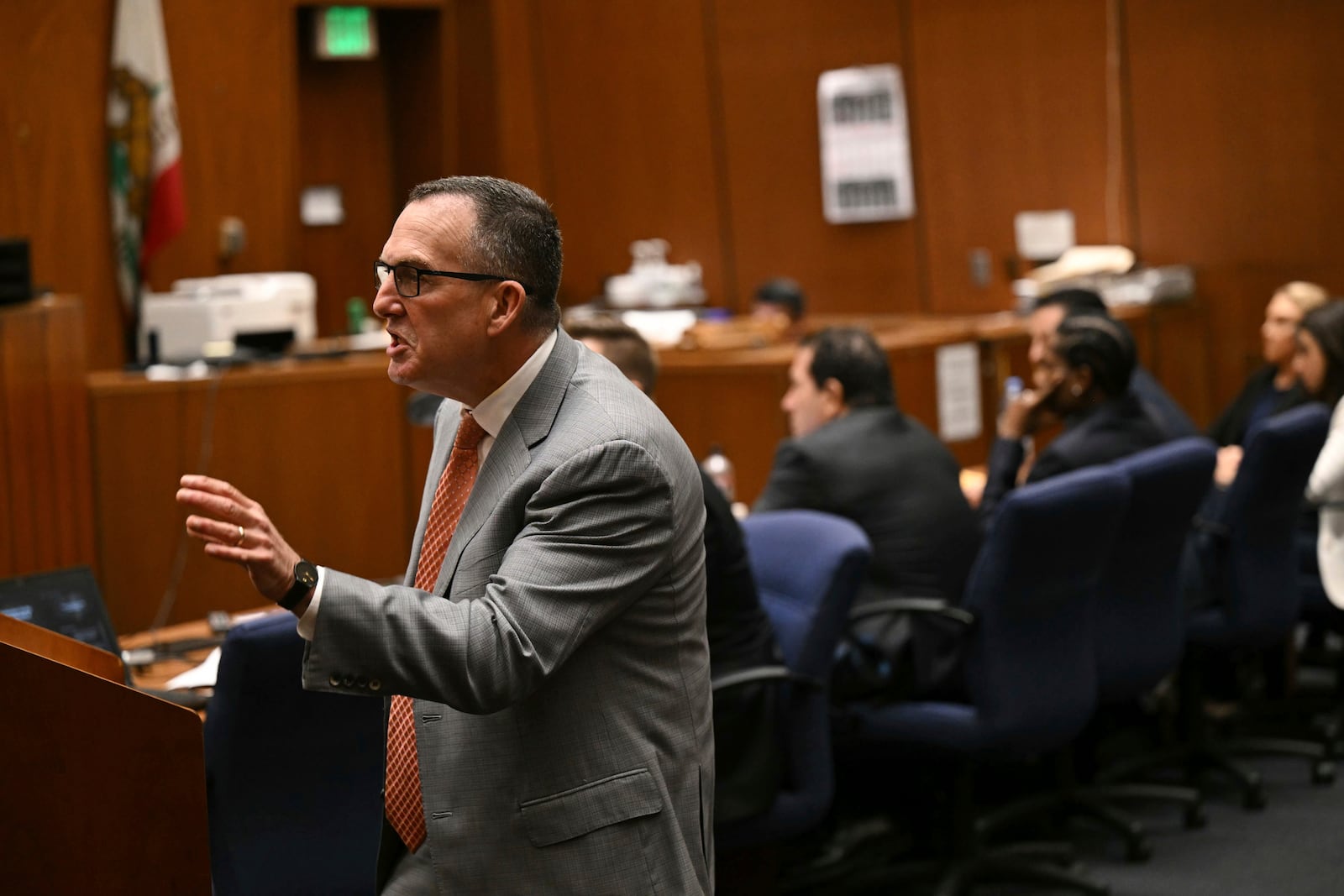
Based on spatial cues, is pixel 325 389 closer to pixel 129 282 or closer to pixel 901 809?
pixel 129 282

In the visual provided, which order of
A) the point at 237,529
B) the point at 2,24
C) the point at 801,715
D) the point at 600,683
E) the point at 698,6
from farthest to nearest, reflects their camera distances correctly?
the point at 698,6
the point at 2,24
the point at 801,715
the point at 600,683
the point at 237,529

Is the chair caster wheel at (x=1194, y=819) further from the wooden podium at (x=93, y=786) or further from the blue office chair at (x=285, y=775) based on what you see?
the wooden podium at (x=93, y=786)

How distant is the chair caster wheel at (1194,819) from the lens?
405 cm

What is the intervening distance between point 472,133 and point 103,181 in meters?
2.57

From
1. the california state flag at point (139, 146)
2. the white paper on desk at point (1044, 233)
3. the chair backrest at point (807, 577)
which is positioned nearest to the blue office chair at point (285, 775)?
the chair backrest at point (807, 577)

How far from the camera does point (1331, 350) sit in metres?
4.88

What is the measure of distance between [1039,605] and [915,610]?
27 cm

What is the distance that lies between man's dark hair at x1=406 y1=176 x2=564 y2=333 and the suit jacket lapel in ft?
0.22

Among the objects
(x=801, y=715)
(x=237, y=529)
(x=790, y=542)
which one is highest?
(x=237, y=529)

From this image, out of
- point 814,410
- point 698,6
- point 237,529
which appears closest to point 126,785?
point 237,529

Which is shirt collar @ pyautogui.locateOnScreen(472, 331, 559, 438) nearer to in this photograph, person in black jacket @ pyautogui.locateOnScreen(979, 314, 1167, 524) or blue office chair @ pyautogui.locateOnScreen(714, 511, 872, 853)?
blue office chair @ pyautogui.locateOnScreen(714, 511, 872, 853)

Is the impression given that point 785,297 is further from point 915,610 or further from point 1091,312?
point 915,610

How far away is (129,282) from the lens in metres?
6.36

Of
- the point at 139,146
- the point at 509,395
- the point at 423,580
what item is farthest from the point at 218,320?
the point at 509,395
